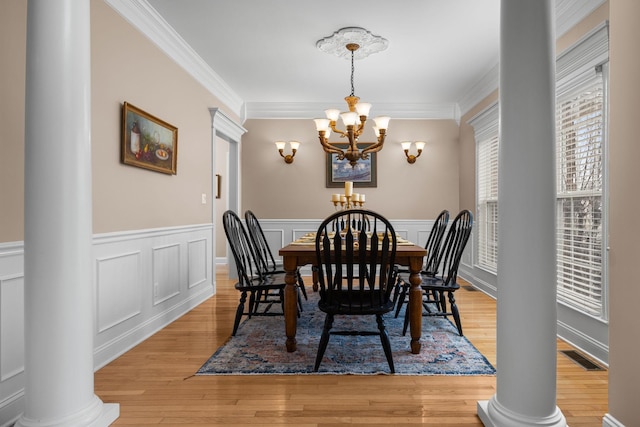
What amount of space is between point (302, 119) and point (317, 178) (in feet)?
3.00

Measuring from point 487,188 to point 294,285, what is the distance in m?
3.28

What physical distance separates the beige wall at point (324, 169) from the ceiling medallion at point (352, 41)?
2090 millimetres

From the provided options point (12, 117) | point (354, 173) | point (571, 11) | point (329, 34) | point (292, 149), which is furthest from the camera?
point (354, 173)

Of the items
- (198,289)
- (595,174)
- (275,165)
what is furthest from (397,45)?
(198,289)

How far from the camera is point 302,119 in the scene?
227 inches

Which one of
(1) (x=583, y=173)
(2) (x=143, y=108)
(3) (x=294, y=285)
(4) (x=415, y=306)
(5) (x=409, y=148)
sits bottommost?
(4) (x=415, y=306)

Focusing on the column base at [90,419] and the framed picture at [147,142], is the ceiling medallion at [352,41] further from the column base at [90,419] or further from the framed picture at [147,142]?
the column base at [90,419]

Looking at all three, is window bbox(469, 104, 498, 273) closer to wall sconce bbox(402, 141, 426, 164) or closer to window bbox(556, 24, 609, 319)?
wall sconce bbox(402, 141, 426, 164)

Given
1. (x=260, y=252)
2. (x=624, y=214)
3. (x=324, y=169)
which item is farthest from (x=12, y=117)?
(x=324, y=169)

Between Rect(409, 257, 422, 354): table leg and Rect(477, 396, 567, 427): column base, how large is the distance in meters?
0.84

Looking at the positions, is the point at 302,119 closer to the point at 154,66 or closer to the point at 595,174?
the point at 154,66

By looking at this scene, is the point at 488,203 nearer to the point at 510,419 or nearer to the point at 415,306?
the point at 415,306

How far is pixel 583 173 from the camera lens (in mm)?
2848

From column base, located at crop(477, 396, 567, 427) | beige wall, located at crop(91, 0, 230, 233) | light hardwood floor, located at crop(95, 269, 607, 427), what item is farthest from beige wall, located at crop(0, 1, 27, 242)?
column base, located at crop(477, 396, 567, 427)
